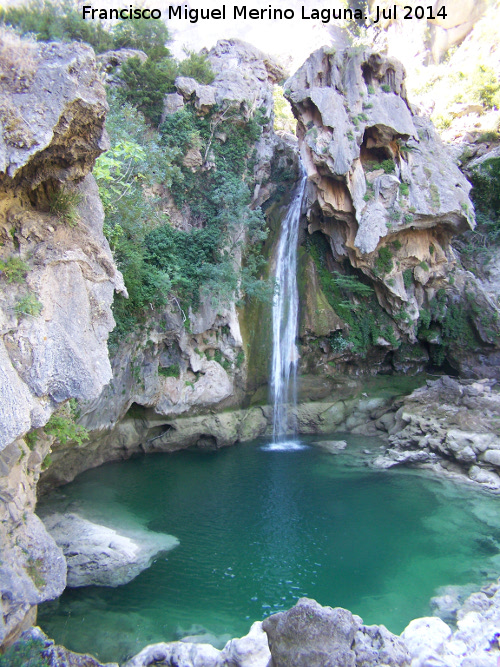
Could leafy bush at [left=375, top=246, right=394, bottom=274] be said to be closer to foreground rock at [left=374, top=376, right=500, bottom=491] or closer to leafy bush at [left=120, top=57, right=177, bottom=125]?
foreground rock at [left=374, top=376, right=500, bottom=491]

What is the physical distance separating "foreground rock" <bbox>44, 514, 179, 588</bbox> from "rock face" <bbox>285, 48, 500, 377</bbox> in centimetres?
1301

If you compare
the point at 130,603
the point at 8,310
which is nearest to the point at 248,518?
the point at 130,603

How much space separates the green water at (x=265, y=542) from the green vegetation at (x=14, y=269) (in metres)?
6.26

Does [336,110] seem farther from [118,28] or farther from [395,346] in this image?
[118,28]

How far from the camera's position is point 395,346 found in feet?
71.2

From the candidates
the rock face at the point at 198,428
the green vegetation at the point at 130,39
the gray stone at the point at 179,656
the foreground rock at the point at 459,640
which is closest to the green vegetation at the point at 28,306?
the gray stone at the point at 179,656

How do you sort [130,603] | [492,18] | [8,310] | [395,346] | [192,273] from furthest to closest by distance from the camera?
[492,18]
[395,346]
[192,273]
[130,603]
[8,310]

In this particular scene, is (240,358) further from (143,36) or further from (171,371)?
(143,36)

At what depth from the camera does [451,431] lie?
1653 centimetres

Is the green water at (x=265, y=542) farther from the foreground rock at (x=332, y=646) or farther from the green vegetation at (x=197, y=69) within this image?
the green vegetation at (x=197, y=69)

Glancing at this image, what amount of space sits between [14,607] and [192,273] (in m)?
13.7

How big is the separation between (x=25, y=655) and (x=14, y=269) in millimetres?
5327

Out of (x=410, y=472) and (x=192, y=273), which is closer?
(x=410, y=472)

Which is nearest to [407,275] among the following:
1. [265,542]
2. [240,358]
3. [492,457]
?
[240,358]
